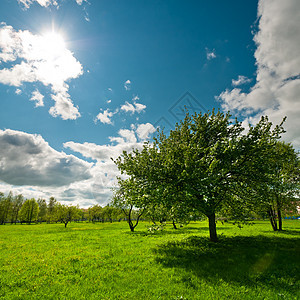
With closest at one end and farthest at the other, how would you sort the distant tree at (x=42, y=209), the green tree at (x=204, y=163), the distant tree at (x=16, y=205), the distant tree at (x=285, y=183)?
the green tree at (x=204, y=163)
the distant tree at (x=285, y=183)
the distant tree at (x=16, y=205)
the distant tree at (x=42, y=209)

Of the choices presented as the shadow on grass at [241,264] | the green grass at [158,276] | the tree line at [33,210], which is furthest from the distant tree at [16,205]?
the shadow on grass at [241,264]

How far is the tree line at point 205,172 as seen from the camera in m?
13.6

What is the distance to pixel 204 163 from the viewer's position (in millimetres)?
15391

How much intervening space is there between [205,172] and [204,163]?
7.38ft

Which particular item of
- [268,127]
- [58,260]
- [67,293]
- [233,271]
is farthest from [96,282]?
[268,127]

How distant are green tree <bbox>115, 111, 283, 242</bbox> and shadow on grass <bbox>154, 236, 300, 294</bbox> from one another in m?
3.39

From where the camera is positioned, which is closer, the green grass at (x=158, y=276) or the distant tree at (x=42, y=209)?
the green grass at (x=158, y=276)

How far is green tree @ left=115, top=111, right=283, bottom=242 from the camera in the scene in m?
13.5

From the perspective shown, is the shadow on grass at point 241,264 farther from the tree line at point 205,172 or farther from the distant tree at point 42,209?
the distant tree at point 42,209

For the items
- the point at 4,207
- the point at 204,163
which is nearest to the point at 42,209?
the point at 4,207

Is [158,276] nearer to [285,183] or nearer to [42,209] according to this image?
[285,183]

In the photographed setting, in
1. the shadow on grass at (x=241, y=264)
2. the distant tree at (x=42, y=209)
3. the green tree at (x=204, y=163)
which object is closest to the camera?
the shadow on grass at (x=241, y=264)

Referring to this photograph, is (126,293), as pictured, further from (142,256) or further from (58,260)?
(58,260)

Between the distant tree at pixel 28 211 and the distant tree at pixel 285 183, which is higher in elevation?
the distant tree at pixel 285 183
